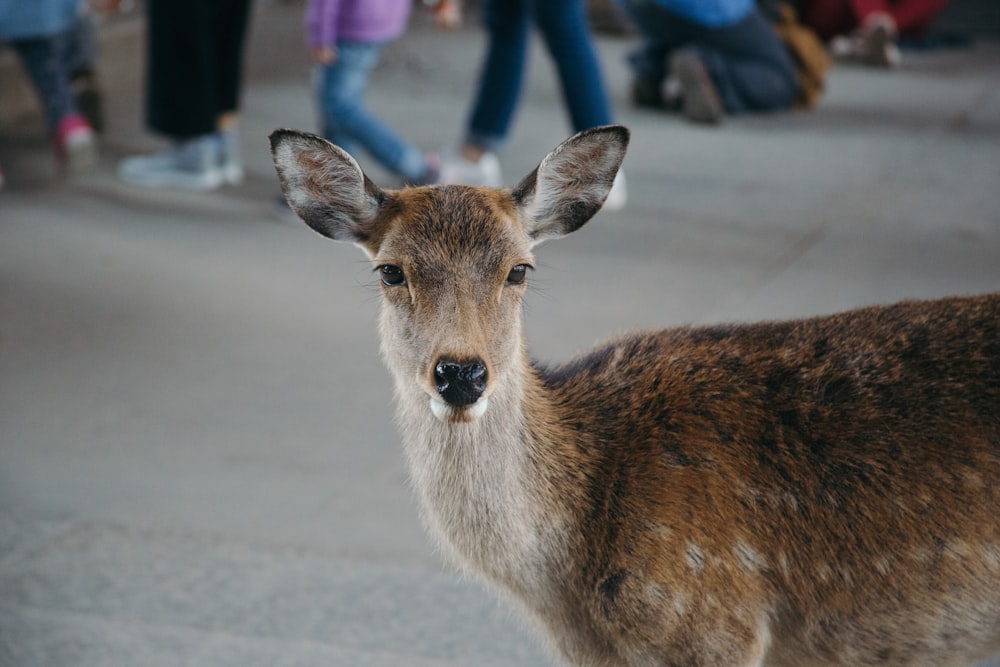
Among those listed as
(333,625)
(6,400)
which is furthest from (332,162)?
(6,400)

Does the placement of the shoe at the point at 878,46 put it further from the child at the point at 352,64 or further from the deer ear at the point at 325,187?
the deer ear at the point at 325,187

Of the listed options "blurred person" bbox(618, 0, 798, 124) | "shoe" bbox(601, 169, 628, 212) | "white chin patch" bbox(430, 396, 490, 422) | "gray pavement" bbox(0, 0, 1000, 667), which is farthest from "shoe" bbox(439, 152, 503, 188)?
"white chin patch" bbox(430, 396, 490, 422)

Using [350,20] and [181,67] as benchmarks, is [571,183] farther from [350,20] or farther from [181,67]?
[181,67]

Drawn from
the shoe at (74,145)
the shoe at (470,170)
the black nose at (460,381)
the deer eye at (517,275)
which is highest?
the deer eye at (517,275)

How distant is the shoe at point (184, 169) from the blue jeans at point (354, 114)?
0.93 m

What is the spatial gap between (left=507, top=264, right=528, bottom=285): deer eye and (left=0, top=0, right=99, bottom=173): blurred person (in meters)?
5.31

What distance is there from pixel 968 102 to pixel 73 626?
25.5ft

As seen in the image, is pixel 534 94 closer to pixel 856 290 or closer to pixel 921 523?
pixel 856 290

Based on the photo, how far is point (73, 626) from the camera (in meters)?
3.48

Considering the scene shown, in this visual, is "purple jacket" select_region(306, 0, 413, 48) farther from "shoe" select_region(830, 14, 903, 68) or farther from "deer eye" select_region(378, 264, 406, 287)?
"shoe" select_region(830, 14, 903, 68)

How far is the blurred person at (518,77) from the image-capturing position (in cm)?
646

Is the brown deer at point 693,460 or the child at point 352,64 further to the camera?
the child at point 352,64

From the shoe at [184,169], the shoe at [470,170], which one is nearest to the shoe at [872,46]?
the shoe at [470,170]

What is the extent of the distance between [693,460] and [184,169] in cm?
547
